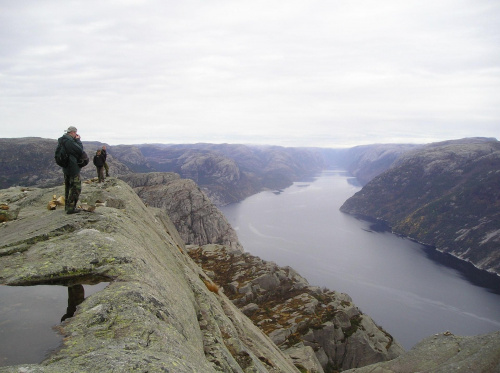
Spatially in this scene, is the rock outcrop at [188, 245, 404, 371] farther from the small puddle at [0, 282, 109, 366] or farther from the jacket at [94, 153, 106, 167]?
the small puddle at [0, 282, 109, 366]

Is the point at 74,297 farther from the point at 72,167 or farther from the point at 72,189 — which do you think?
the point at 72,167

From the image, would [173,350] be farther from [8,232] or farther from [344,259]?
[344,259]

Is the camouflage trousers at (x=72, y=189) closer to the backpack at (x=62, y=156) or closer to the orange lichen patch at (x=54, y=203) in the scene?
the backpack at (x=62, y=156)

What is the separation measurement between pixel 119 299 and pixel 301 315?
39.8m

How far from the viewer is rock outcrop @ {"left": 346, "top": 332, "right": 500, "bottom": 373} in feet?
67.0

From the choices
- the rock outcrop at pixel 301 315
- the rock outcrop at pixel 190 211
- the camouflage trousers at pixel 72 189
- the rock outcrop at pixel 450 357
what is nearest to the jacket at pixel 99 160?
the camouflage trousers at pixel 72 189

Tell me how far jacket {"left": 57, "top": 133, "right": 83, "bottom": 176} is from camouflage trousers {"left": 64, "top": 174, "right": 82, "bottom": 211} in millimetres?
252

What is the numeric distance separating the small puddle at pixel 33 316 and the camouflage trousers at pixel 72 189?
5519 mm

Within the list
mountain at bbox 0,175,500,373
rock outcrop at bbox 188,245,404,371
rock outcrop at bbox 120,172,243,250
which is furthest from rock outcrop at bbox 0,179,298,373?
rock outcrop at bbox 120,172,243,250

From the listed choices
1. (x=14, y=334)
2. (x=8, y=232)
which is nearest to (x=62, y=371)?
(x=14, y=334)

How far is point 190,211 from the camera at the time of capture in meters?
122

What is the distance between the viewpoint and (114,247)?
36.8 ft

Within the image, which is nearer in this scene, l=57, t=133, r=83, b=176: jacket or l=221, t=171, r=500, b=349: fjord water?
l=57, t=133, r=83, b=176: jacket

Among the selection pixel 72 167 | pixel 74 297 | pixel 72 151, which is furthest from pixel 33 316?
pixel 72 151
